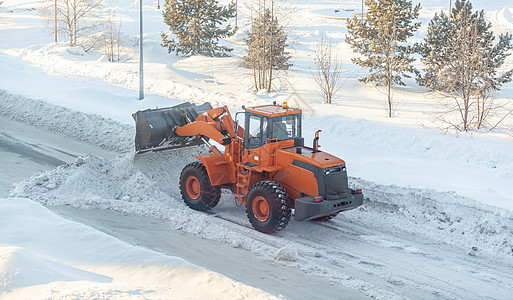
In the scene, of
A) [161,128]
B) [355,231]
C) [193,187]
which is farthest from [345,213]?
[161,128]

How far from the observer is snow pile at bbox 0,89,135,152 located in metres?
18.1

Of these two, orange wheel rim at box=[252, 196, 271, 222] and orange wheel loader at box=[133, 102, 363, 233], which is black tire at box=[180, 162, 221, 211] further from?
orange wheel rim at box=[252, 196, 271, 222]

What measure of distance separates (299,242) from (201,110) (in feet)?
16.6

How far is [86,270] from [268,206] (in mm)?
3774

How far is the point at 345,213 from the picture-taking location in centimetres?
1274

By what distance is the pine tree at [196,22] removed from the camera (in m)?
39.0

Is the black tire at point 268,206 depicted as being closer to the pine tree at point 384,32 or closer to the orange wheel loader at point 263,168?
the orange wheel loader at point 263,168

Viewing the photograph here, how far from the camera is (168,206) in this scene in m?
12.7

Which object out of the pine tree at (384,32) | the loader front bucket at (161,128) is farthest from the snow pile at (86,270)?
the pine tree at (384,32)

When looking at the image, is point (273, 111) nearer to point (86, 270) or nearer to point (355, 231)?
point (355, 231)

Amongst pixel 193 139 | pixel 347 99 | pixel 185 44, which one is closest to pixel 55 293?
pixel 193 139

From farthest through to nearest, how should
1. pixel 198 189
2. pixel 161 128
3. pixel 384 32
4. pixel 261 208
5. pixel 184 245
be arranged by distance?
1. pixel 384 32
2. pixel 161 128
3. pixel 198 189
4. pixel 261 208
5. pixel 184 245

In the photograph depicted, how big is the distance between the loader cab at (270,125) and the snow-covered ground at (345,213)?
1822 mm

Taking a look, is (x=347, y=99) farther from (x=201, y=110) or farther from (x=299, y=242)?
(x=299, y=242)
